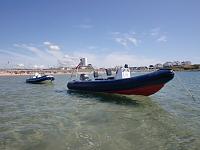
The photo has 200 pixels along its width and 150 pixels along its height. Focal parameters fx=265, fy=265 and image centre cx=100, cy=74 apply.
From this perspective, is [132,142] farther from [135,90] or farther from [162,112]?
[135,90]

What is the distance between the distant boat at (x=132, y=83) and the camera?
20.1 meters

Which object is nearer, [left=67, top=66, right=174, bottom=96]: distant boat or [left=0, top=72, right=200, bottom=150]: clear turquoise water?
[left=0, top=72, right=200, bottom=150]: clear turquoise water

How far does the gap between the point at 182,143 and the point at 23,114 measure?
9.33 meters

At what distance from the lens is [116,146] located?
916 centimetres

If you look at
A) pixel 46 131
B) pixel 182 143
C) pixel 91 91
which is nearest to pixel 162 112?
pixel 182 143

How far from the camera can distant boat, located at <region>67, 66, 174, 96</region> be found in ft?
65.9

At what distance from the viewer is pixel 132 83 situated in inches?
851

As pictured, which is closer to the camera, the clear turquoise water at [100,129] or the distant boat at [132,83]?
the clear turquoise water at [100,129]

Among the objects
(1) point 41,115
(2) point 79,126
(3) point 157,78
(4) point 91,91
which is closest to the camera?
(2) point 79,126

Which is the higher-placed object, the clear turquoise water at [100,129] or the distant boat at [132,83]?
the distant boat at [132,83]

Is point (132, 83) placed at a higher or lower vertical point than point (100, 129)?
higher

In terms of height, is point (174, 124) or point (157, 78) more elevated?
point (157, 78)

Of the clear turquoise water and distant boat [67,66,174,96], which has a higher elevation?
distant boat [67,66,174,96]

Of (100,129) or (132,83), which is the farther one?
(132,83)
